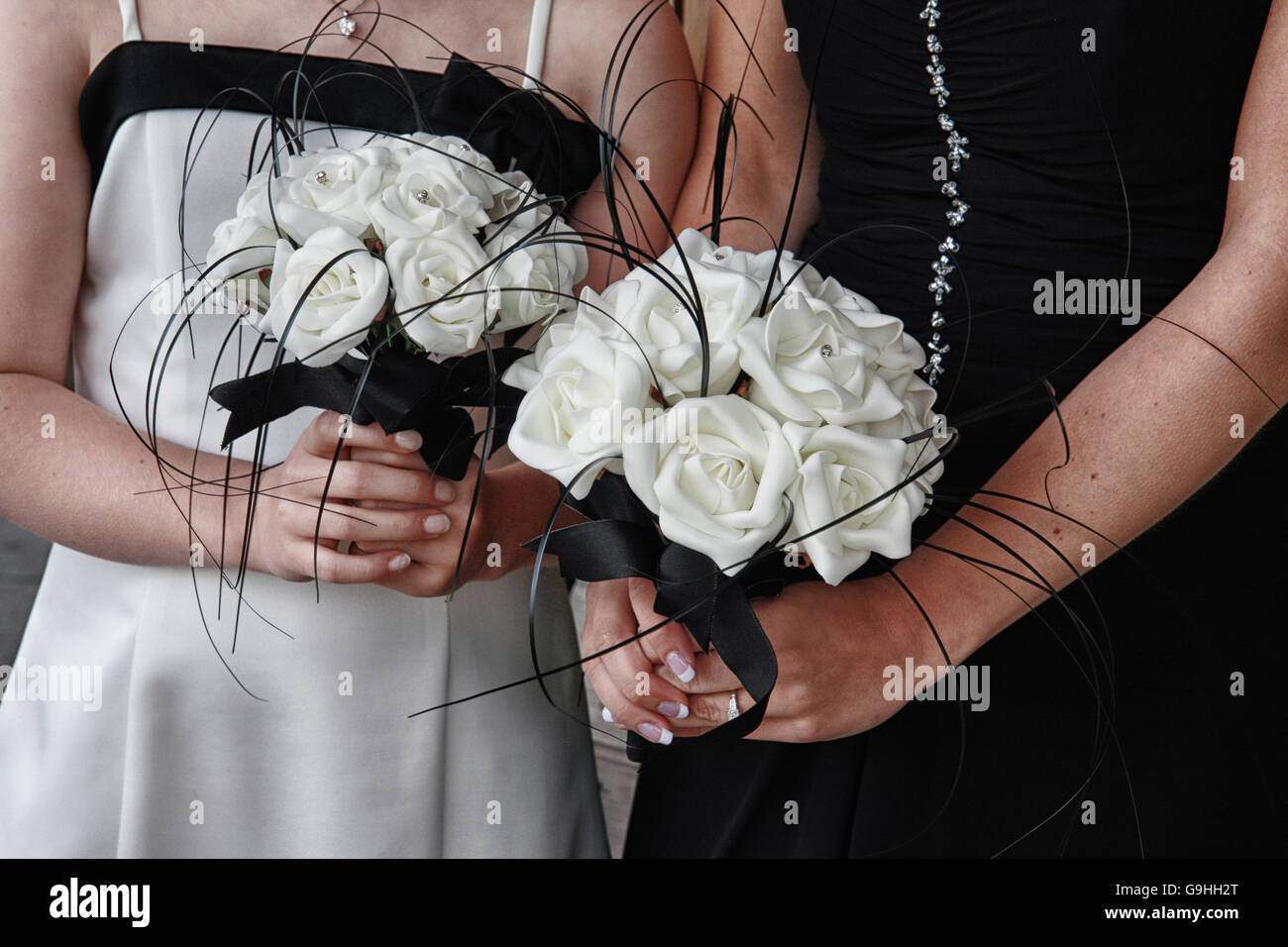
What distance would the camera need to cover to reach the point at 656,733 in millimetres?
957

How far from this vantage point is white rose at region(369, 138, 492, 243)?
2.88 feet

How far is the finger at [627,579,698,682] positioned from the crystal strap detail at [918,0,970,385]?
426 millimetres

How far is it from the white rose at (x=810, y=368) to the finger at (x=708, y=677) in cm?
25

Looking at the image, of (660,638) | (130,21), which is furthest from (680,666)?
(130,21)

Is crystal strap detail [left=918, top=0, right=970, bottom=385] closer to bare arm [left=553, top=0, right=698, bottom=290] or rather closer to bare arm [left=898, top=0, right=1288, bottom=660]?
bare arm [left=898, top=0, right=1288, bottom=660]

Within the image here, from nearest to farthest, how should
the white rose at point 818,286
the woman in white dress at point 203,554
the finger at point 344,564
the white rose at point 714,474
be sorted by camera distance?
1. the white rose at point 714,474
2. the white rose at point 818,286
3. the finger at point 344,564
4. the woman in white dress at point 203,554

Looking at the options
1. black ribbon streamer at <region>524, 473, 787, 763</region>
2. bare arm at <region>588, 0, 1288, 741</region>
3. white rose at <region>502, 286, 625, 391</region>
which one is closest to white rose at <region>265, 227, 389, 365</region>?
white rose at <region>502, 286, 625, 391</region>

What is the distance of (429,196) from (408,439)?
0.71ft

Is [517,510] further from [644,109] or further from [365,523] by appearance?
[644,109]

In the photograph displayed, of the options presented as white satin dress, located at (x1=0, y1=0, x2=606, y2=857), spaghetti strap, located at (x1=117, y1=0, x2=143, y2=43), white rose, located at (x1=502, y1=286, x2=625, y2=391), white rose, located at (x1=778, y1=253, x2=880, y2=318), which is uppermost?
spaghetti strap, located at (x1=117, y1=0, x2=143, y2=43)

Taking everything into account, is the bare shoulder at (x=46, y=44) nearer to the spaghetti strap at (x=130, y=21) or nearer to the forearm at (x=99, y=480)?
the spaghetti strap at (x=130, y=21)

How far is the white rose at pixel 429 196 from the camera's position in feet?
2.88

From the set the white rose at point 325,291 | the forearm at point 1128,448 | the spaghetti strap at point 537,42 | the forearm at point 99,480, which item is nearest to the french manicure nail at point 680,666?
the forearm at point 1128,448
